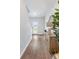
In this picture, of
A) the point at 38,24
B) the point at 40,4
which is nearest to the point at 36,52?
the point at 40,4

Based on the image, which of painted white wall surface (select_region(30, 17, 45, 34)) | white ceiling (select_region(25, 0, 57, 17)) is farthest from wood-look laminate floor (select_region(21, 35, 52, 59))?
painted white wall surface (select_region(30, 17, 45, 34))

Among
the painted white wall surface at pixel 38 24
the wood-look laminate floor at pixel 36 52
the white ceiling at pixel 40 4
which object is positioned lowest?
the wood-look laminate floor at pixel 36 52

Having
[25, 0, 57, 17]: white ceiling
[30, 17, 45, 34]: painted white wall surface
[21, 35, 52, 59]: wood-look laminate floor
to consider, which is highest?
[25, 0, 57, 17]: white ceiling

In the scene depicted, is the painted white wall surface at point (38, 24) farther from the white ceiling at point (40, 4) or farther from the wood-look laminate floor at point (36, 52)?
the wood-look laminate floor at point (36, 52)

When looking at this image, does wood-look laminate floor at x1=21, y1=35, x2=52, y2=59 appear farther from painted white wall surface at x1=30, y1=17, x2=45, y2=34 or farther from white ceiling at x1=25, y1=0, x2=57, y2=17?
painted white wall surface at x1=30, y1=17, x2=45, y2=34

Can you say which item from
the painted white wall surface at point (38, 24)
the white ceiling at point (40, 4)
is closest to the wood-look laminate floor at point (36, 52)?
the white ceiling at point (40, 4)

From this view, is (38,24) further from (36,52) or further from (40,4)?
(36,52)

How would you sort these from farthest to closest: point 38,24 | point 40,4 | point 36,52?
point 38,24 < point 40,4 < point 36,52

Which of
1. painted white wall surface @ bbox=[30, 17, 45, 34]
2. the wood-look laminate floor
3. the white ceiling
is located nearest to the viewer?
the wood-look laminate floor

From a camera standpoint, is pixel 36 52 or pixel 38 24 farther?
pixel 38 24
